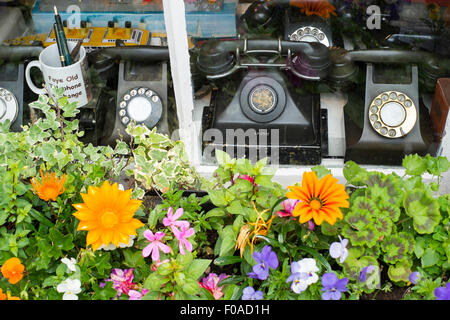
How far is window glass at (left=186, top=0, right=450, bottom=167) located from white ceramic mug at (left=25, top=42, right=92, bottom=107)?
29 centimetres

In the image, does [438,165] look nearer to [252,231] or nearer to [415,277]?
[415,277]

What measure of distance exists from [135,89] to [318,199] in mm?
822

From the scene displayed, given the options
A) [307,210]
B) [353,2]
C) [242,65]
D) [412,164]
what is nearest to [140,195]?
[307,210]

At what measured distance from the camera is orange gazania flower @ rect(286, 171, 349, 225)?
0.71m

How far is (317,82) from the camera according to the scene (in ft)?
4.59

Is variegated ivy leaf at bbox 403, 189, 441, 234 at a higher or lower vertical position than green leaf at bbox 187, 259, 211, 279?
higher

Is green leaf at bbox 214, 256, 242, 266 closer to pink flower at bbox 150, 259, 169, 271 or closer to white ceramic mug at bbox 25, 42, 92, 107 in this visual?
pink flower at bbox 150, 259, 169, 271

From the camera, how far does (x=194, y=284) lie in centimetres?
73

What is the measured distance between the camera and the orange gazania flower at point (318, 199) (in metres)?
0.71

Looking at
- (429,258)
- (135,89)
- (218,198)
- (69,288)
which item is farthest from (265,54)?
(69,288)

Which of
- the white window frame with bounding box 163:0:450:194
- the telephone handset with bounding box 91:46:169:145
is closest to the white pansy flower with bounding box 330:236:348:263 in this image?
the white window frame with bounding box 163:0:450:194
